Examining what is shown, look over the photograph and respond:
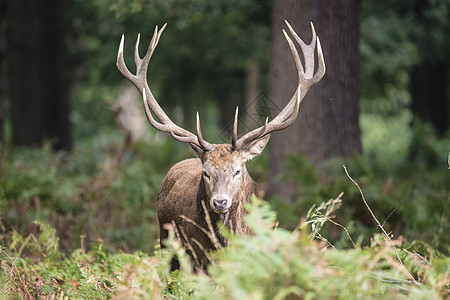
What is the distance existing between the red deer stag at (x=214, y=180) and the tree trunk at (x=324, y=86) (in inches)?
74.7

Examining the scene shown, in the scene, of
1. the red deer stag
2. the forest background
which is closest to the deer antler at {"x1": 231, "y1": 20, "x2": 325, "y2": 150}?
the red deer stag

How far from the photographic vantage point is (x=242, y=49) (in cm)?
1527

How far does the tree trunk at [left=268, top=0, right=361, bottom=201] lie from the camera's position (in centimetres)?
802

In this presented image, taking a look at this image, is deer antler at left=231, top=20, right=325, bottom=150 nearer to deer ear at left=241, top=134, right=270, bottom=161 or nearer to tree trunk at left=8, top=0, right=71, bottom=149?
deer ear at left=241, top=134, right=270, bottom=161

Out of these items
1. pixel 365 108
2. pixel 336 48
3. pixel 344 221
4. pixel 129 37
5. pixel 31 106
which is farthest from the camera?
pixel 365 108

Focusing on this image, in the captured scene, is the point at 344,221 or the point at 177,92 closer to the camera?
the point at 344,221

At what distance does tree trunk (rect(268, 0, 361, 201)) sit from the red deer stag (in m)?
1.90

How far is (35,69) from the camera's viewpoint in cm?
1286

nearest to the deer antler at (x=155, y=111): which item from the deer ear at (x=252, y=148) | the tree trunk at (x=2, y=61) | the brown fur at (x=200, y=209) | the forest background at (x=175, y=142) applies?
the brown fur at (x=200, y=209)

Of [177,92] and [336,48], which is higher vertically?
[336,48]

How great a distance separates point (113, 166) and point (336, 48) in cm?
529

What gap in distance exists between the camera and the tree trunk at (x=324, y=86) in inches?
316

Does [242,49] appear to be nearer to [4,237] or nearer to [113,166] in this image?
[113,166]

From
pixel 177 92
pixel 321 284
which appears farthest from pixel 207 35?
pixel 321 284
